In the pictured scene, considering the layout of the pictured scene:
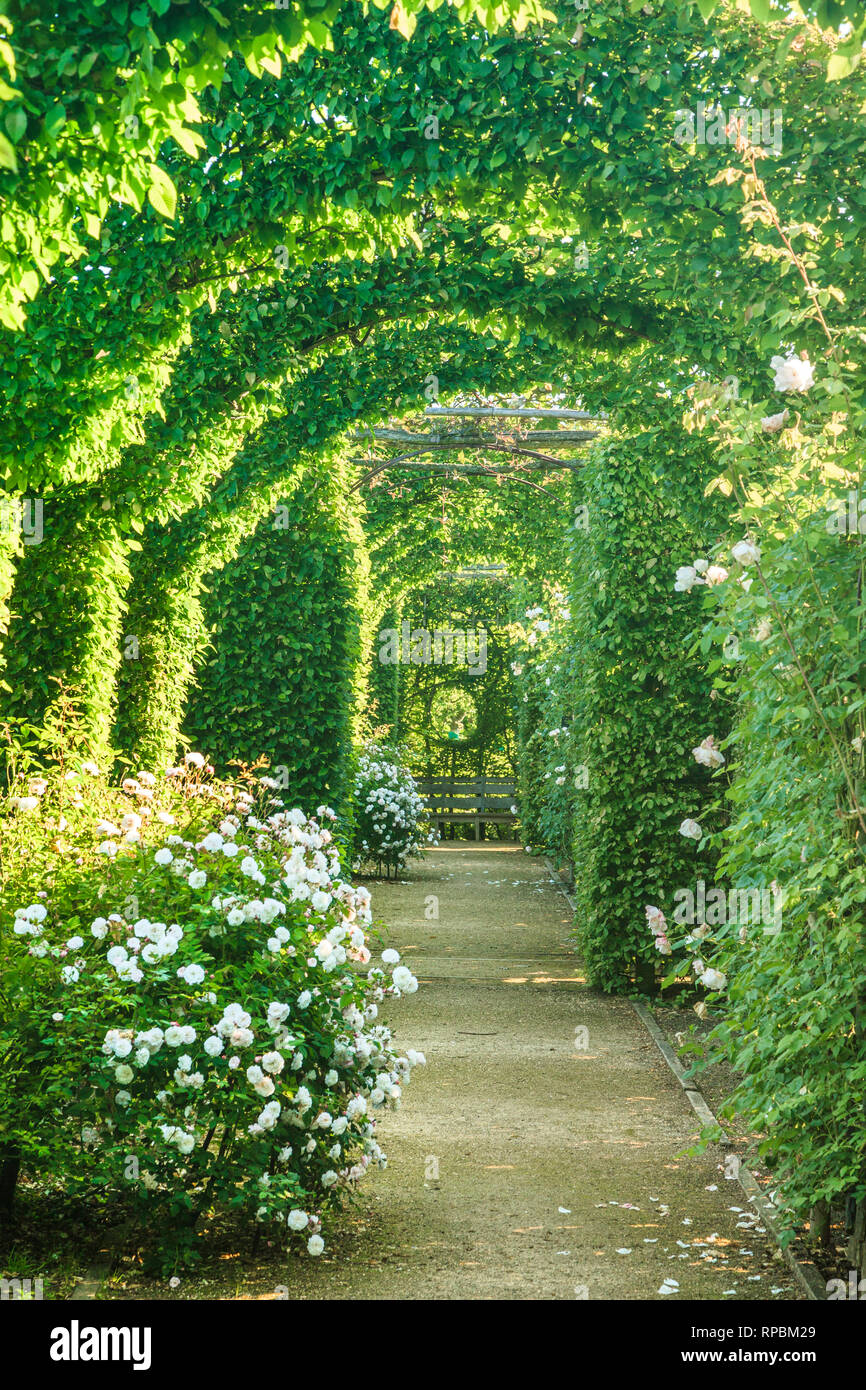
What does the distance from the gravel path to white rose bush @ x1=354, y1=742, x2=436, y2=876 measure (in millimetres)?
5904

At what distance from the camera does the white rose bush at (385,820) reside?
1448 cm

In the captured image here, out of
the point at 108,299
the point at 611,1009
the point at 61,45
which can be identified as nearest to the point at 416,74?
the point at 108,299

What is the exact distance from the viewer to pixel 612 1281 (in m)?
3.67

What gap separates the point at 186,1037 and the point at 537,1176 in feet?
6.01

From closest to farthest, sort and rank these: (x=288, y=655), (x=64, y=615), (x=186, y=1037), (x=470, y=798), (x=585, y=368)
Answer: (x=186, y=1037)
(x=64, y=615)
(x=585, y=368)
(x=288, y=655)
(x=470, y=798)

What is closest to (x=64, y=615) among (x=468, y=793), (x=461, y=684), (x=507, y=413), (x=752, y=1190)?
(x=752, y=1190)

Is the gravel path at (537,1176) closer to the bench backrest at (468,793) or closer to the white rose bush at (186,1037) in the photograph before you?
the white rose bush at (186,1037)

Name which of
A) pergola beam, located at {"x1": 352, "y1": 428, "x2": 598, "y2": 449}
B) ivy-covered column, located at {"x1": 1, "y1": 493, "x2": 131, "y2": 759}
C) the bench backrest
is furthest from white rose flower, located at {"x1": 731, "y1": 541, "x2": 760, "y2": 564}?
the bench backrest

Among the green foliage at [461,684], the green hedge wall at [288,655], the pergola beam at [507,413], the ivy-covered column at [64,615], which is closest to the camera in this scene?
the ivy-covered column at [64,615]

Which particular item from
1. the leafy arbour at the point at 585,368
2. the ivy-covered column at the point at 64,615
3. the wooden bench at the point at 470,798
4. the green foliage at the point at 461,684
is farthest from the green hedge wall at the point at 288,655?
the wooden bench at the point at 470,798

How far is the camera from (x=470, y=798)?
23609mm

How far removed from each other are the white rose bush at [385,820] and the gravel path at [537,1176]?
5.90 m

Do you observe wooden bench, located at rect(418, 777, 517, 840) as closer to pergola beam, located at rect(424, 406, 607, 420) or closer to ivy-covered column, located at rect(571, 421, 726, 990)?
pergola beam, located at rect(424, 406, 607, 420)

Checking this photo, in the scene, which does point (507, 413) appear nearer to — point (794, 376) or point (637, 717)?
point (637, 717)
